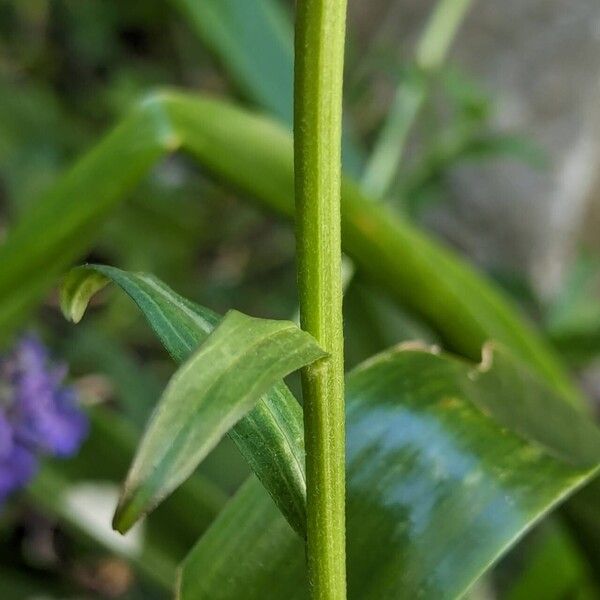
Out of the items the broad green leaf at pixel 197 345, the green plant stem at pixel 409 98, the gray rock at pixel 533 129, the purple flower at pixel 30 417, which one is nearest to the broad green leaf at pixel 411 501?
the broad green leaf at pixel 197 345

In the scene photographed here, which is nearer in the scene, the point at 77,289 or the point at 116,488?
the point at 77,289

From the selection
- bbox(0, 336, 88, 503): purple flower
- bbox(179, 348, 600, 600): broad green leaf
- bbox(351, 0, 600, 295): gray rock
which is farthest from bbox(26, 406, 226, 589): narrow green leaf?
bbox(351, 0, 600, 295): gray rock

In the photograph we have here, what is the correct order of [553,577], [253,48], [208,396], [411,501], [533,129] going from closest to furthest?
[208,396] < [411,501] < [553,577] < [253,48] < [533,129]

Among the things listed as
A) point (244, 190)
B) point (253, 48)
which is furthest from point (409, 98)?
point (244, 190)

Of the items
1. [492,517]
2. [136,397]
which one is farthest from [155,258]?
[492,517]

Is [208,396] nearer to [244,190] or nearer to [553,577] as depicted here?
[244,190]

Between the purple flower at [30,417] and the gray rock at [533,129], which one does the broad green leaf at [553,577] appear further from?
the gray rock at [533,129]

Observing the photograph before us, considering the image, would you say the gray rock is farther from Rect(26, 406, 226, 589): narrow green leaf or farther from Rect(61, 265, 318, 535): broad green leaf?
Rect(61, 265, 318, 535): broad green leaf
